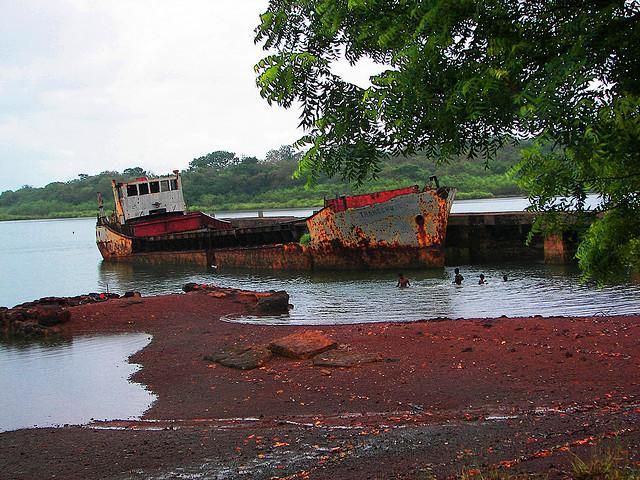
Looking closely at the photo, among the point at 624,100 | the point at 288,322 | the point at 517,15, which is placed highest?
the point at 517,15

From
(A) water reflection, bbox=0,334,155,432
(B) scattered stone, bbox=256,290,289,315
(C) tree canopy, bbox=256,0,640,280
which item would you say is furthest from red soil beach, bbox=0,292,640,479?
(B) scattered stone, bbox=256,290,289,315

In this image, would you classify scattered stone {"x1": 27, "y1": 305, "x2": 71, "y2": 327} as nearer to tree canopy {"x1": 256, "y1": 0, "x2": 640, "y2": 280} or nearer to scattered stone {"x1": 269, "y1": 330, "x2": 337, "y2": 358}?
scattered stone {"x1": 269, "y1": 330, "x2": 337, "y2": 358}

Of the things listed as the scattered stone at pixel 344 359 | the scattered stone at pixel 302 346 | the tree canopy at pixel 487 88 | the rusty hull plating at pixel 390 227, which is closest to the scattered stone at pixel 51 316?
the scattered stone at pixel 302 346

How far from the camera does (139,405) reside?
31.3 ft

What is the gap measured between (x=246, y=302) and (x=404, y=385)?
905 cm

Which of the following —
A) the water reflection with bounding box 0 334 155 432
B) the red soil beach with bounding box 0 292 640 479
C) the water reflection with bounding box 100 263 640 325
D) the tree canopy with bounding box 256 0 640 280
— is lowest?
the water reflection with bounding box 100 263 640 325

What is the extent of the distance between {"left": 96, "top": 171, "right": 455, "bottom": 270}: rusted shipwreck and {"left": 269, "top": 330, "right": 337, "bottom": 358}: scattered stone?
16334 millimetres

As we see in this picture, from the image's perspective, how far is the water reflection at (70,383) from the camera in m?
9.47

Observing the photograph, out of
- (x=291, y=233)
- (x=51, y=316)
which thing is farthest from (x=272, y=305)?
(x=291, y=233)

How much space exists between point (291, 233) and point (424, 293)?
13.5m

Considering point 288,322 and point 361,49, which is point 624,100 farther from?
point 288,322

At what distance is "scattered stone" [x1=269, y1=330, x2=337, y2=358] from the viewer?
422 inches

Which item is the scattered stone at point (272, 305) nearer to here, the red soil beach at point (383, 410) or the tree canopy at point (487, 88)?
the red soil beach at point (383, 410)

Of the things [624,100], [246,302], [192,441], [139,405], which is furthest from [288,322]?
[624,100]
